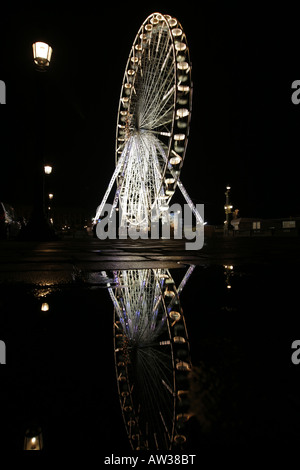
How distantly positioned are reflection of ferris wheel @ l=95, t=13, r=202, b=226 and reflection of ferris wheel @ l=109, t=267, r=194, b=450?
48.9 feet

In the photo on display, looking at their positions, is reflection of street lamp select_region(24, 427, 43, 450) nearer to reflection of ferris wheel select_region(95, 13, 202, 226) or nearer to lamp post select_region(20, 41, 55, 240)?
lamp post select_region(20, 41, 55, 240)

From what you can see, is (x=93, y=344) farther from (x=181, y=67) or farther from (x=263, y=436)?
(x=181, y=67)

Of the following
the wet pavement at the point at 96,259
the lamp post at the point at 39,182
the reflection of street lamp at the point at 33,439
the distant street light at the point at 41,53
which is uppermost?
the distant street light at the point at 41,53

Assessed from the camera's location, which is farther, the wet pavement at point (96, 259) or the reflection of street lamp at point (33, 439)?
the wet pavement at point (96, 259)

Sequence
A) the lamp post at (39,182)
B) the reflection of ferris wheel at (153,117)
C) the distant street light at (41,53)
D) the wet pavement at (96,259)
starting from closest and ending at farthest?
the wet pavement at (96,259) → the distant street light at (41,53) → the lamp post at (39,182) → the reflection of ferris wheel at (153,117)

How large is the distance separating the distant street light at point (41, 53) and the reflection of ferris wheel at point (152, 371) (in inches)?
338

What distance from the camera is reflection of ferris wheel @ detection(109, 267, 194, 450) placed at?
822mm

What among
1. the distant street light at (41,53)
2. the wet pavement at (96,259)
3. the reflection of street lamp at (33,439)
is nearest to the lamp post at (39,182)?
the distant street light at (41,53)

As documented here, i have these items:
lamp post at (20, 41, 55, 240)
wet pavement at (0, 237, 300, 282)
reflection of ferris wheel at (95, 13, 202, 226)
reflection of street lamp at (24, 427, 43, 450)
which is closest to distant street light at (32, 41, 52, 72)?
lamp post at (20, 41, 55, 240)

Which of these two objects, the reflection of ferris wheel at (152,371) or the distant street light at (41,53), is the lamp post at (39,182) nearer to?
the distant street light at (41,53)

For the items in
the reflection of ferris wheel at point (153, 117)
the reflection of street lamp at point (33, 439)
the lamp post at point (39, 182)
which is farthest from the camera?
the reflection of ferris wheel at point (153, 117)

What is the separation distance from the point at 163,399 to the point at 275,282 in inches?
91.1

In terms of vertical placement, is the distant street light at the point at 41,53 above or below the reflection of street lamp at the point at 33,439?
above

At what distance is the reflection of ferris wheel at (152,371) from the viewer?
82 cm
